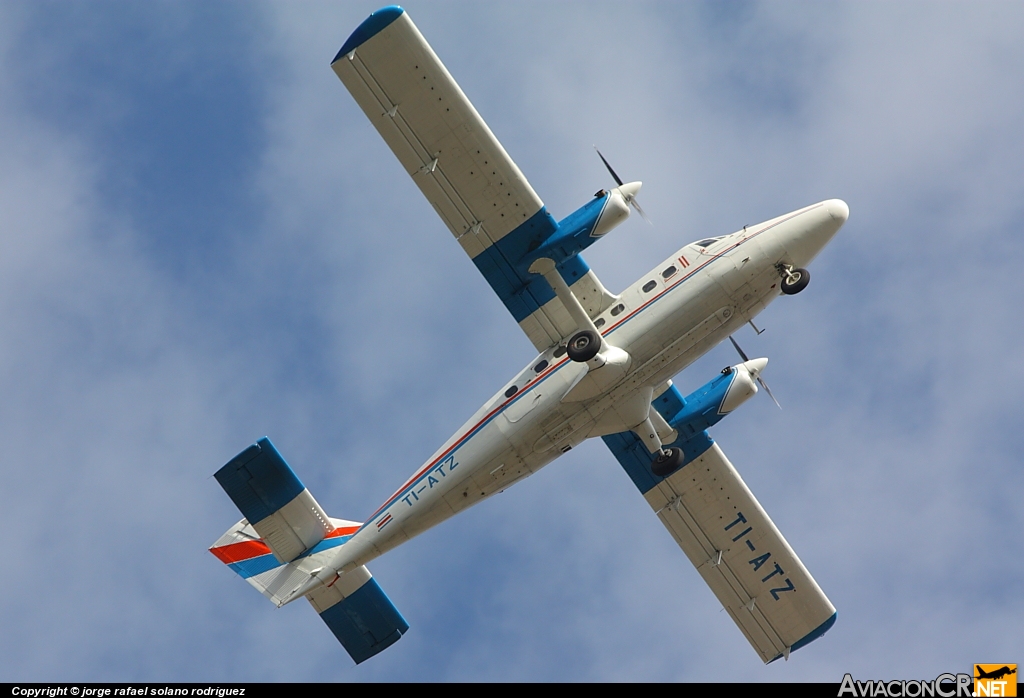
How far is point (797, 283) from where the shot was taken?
79.1 ft

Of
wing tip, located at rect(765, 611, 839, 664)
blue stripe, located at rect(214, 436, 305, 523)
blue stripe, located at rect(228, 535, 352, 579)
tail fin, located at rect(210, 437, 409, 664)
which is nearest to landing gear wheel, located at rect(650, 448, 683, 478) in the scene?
wing tip, located at rect(765, 611, 839, 664)

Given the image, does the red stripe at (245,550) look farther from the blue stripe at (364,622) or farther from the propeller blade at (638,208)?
the propeller blade at (638,208)

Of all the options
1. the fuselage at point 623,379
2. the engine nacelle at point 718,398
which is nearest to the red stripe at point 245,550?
the fuselage at point 623,379

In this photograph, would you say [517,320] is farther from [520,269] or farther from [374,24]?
[374,24]

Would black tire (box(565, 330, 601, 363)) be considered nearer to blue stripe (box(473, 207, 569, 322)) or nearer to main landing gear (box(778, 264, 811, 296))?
blue stripe (box(473, 207, 569, 322))

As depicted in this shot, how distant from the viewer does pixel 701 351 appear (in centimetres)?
2475

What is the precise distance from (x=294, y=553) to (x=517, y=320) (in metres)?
7.46

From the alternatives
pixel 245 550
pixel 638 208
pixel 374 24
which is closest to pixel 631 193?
pixel 638 208

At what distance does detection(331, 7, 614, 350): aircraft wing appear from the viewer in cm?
2370

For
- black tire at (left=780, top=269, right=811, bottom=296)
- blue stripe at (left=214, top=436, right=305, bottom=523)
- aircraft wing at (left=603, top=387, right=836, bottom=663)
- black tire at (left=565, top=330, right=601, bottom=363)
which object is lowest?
aircraft wing at (left=603, top=387, right=836, bottom=663)

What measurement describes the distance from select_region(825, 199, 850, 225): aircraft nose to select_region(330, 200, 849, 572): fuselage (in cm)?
3

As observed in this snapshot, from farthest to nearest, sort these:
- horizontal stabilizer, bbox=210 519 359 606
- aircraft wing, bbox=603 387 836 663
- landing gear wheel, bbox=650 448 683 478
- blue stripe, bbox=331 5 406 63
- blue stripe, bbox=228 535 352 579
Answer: aircraft wing, bbox=603 387 836 663, landing gear wheel, bbox=650 448 683 478, blue stripe, bbox=228 535 352 579, horizontal stabilizer, bbox=210 519 359 606, blue stripe, bbox=331 5 406 63

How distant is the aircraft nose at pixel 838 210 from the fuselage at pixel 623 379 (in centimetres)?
3

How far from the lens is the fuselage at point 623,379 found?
24172 millimetres
